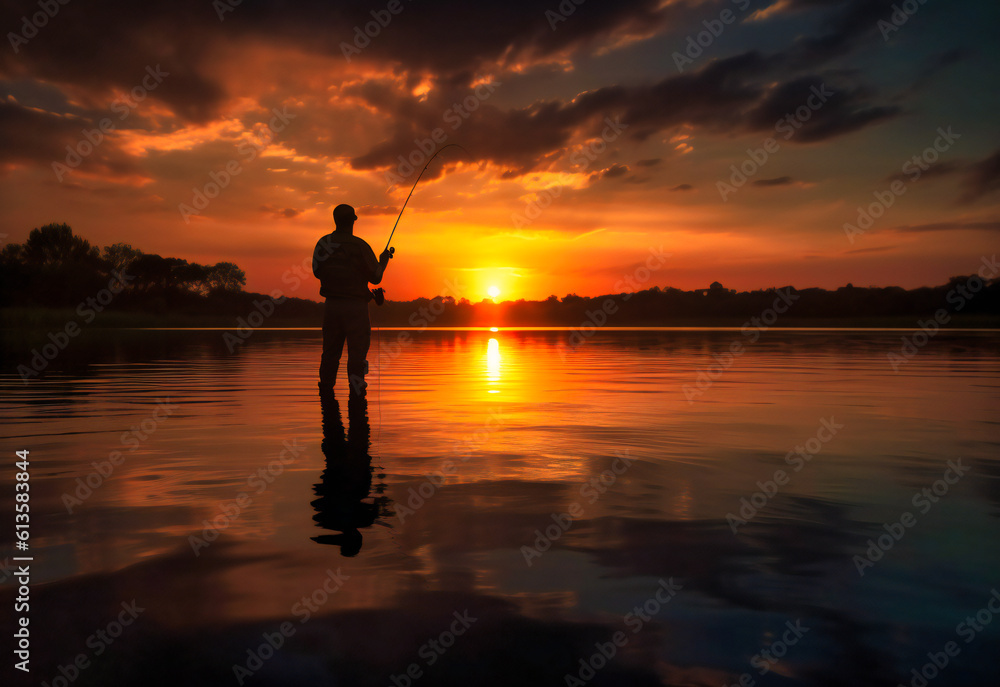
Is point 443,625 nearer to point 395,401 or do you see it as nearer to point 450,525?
point 450,525

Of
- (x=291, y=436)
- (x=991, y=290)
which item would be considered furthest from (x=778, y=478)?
(x=991, y=290)

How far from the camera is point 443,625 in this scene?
104 inches

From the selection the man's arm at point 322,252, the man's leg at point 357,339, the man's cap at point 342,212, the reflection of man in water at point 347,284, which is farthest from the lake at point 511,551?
the man's cap at point 342,212

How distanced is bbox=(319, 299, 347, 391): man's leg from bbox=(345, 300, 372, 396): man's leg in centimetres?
14

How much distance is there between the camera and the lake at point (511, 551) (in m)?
2.43

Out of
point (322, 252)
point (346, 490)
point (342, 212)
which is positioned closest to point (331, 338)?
point (322, 252)

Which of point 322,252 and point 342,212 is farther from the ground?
point 342,212

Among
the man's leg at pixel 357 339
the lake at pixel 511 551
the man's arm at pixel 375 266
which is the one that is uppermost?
the man's arm at pixel 375 266

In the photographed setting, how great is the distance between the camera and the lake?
2.43m

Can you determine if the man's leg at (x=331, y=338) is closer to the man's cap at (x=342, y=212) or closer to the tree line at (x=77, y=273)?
the man's cap at (x=342, y=212)

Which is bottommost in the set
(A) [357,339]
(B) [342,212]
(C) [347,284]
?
(A) [357,339]

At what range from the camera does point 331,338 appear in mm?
10266

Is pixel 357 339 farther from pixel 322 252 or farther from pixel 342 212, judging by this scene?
pixel 342 212

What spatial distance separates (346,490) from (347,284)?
584cm
